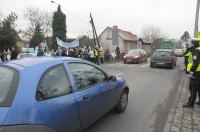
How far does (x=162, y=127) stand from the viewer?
5.12 metres

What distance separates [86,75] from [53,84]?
1044 millimetres

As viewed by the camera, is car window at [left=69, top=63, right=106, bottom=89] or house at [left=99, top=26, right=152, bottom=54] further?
house at [left=99, top=26, right=152, bottom=54]

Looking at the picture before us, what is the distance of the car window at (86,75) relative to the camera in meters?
4.16

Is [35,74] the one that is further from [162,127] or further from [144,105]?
[144,105]

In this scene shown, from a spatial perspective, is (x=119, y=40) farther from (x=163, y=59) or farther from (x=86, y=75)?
(x=86, y=75)

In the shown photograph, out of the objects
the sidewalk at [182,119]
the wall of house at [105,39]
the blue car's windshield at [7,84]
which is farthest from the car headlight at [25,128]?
the wall of house at [105,39]

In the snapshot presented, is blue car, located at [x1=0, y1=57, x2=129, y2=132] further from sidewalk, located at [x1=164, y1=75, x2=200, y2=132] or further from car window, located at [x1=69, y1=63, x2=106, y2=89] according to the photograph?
sidewalk, located at [x1=164, y1=75, x2=200, y2=132]

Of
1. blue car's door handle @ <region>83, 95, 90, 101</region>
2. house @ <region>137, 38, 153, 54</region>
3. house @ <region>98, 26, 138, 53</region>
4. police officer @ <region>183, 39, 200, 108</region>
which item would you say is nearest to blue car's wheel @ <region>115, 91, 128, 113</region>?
police officer @ <region>183, 39, 200, 108</region>

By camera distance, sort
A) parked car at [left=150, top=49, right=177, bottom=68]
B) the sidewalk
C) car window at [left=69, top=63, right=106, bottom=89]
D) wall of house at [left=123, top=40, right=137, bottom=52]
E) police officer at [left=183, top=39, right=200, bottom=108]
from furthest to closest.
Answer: wall of house at [left=123, top=40, right=137, bottom=52]
parked car at [left=150, top=49, right=177, bottom=68]
police officer at [left=183, top=39, right=200, bottom=108]
the sidewalk
car window at [left=69, top=63, right=106, bottom=89]

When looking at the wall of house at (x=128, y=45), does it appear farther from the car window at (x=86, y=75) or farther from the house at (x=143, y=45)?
the car window at (x=86, y=75)

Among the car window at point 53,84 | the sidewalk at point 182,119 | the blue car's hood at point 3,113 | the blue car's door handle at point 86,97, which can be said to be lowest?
the sidewalk at point 182,119

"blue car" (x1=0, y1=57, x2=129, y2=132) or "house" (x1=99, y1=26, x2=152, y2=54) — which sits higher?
"house" (x1=99, y1=26, x2=152, y2=54)

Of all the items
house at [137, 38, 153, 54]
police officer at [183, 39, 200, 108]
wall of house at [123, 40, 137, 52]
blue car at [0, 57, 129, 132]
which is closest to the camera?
blue car at [0, 57, 129, 132]

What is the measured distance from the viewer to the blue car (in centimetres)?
289
